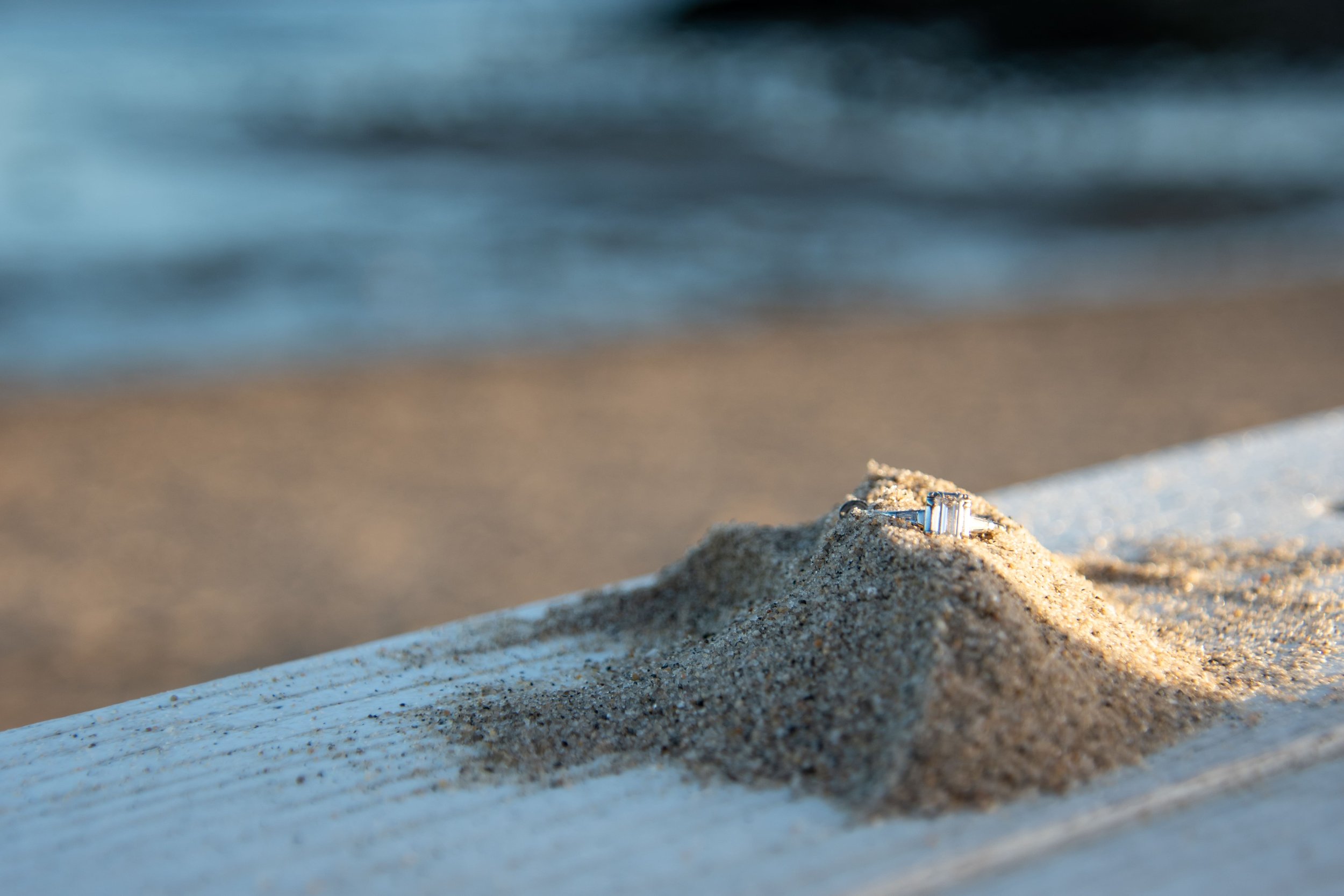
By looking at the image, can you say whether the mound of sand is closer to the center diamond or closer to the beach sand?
the center diamond

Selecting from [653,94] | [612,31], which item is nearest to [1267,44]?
[653,94]

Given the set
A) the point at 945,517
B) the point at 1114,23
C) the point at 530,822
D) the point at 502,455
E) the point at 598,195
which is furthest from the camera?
the point at 1114,23

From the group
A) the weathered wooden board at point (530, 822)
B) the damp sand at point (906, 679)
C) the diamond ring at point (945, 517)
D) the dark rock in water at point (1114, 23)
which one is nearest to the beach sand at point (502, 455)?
the weathered wooden board at point (530, 822)

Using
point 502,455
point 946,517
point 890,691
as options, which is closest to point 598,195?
point 502,455

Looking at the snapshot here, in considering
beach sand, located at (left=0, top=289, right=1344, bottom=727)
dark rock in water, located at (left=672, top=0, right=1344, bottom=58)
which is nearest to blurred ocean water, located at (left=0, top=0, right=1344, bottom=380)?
beach sand, located at (left=0, top=289, right=1344, bottom=727)

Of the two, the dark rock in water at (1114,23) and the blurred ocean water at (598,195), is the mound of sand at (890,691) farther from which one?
A: the dark rock in water at (1114,23)

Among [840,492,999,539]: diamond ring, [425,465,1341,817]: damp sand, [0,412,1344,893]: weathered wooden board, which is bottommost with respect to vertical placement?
[0,412,1344,893]: weathered wooden board

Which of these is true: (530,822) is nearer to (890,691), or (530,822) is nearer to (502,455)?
(890,691)
